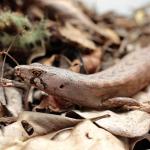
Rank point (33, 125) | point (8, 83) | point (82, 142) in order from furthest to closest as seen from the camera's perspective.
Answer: point (8, 83) → point (33, 125) → point (82, 142)

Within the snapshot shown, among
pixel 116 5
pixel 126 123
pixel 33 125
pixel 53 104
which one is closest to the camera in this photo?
pixel 33 125

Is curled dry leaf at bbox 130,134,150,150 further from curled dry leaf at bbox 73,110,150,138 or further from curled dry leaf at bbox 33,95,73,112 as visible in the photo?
Result: curled dry leaf at bbox 33,95,73,112

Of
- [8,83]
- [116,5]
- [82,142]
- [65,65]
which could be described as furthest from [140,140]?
[116,5]

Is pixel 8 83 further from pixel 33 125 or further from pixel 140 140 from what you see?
pixel 140 140

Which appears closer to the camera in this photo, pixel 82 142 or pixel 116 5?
pixel 82 142

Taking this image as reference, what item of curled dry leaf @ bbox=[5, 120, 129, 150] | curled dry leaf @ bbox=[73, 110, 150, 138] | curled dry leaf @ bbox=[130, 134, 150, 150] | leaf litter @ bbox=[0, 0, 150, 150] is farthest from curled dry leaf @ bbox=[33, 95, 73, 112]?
curled dry leaf @ bbox=[130, 134, 150, 150]
